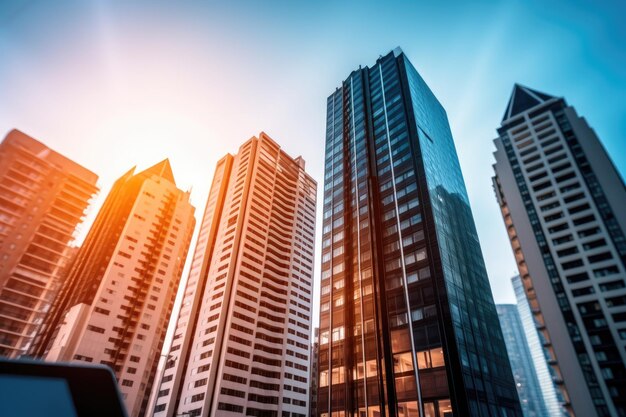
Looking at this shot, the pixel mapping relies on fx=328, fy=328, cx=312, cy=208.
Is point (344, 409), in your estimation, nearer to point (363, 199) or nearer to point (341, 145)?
point (363, 199)

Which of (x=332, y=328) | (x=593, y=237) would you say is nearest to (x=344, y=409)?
(x=332, y=328)

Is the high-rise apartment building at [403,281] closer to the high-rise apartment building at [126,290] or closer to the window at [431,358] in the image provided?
the window at [431,358]

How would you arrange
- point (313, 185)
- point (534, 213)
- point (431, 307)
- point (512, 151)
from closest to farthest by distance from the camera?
1. point (431, 307)
2. point (534, 213)
3. point (512, 151)
4. point (313, 185)

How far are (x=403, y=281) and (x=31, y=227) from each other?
96.5m

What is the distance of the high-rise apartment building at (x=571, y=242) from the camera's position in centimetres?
5091

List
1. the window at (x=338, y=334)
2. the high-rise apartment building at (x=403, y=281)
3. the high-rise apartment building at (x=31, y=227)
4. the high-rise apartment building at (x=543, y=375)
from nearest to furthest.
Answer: the high-rise apartment building at (x=403, y=281), the window at (x=338, y=334), the high-rise apartment building at (x=31, y=227), the high-rise apartment building at (x=543, y=375)

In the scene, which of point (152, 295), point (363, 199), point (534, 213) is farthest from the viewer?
point (152, 295)

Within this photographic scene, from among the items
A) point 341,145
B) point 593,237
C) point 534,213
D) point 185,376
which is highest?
point 341,145

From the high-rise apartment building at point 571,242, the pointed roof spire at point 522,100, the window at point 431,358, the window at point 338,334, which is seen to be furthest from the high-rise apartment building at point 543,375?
the window at point 431,358

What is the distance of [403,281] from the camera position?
4250 cm

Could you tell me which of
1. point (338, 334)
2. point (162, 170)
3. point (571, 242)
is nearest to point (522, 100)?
point (571, 242)

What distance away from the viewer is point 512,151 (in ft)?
262

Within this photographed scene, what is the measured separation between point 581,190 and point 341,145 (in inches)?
1912

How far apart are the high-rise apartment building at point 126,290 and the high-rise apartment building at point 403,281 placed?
47024 millimetres
